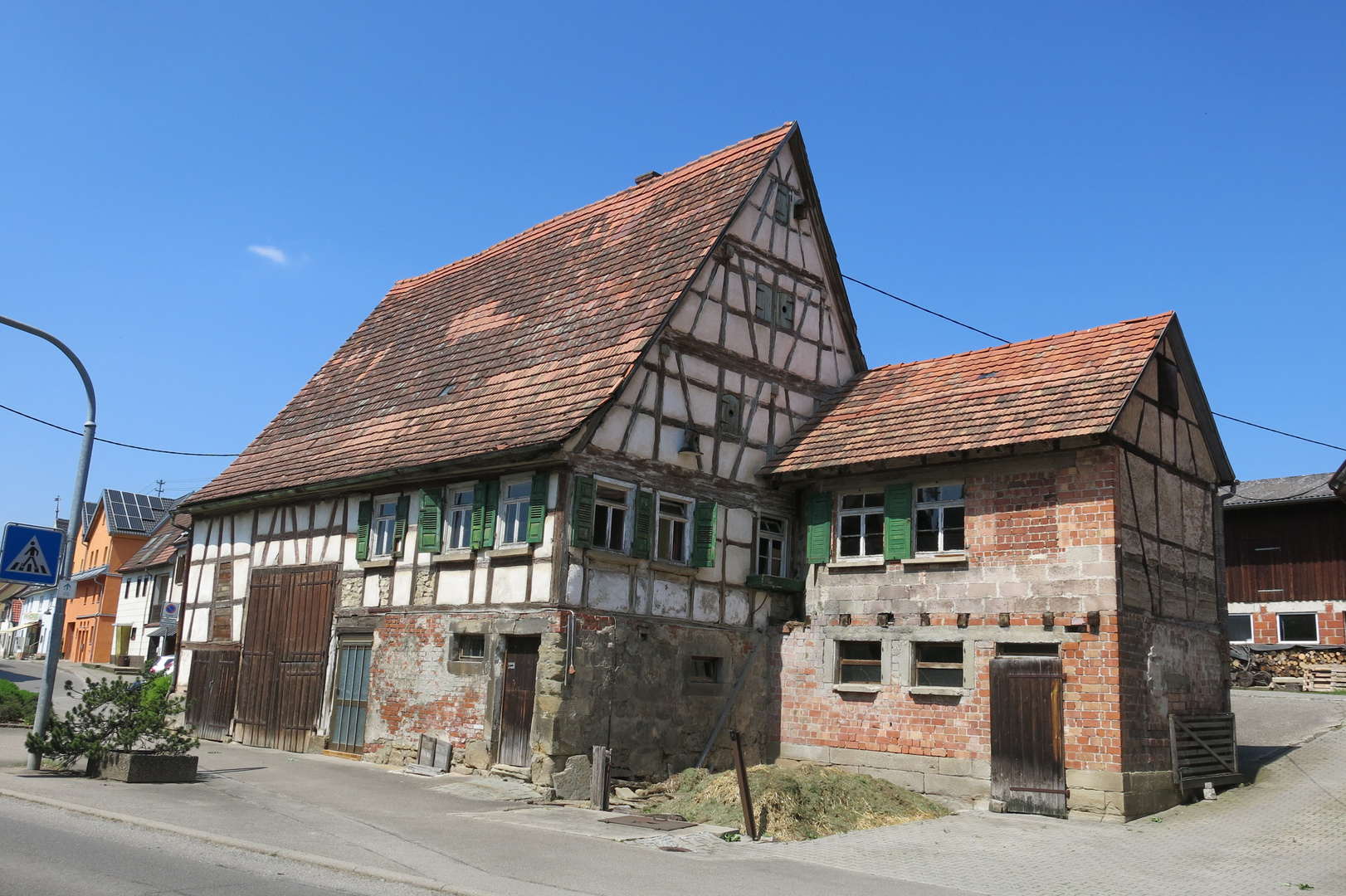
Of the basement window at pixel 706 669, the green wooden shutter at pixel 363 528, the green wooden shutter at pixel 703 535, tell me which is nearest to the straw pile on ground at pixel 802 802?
the basement window at pixel 706 669

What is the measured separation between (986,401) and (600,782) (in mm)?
8454

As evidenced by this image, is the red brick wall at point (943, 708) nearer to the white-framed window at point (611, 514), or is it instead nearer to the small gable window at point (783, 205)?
the white-framed window at point (611, 514)

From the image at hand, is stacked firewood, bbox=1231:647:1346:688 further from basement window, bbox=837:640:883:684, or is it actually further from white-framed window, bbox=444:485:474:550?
white-framed window, bbox=444:485:474:550

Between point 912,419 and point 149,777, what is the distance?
12.2 meters

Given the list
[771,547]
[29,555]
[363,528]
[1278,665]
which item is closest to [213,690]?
[363,528]

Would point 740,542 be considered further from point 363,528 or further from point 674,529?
point 363,528

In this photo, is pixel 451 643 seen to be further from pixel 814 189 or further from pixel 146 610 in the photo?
pixel 146 610

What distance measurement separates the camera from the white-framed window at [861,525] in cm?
1809

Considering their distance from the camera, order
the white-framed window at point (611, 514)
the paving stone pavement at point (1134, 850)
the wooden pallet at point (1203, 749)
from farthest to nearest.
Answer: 1. the white-framed window at point (611, 514)
2. the wooden pallet at point (1203, 749)
3. the paving stone pavement at point (1134, 850)

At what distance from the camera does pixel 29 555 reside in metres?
13.3

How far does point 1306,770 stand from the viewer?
17109 mm

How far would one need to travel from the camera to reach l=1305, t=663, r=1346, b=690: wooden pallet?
1061 inches

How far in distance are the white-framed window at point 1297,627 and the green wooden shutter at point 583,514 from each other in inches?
907

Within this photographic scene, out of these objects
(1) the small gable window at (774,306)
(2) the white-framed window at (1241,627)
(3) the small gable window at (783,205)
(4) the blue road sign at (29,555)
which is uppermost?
(3) the small gable window at (783,205)
